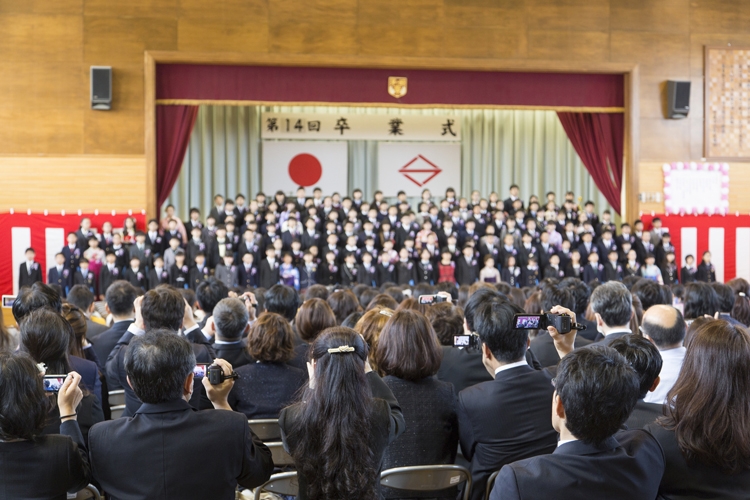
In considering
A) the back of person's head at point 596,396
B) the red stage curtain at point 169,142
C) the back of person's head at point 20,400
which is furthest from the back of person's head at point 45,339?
the red stage curtain at point 169,142

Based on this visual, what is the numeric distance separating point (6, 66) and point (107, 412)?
10.2 m

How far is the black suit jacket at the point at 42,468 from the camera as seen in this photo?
81.0 inches

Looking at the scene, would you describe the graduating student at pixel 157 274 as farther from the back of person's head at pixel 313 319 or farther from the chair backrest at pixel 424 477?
the chair backrest at pixel 424 477

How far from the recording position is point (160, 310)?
3732mm

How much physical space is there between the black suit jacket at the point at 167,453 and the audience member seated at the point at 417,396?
83 cm

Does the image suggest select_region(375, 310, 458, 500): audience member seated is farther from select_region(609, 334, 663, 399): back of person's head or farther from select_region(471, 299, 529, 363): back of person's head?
select_region(609, 334, 663, 399): back of person's head

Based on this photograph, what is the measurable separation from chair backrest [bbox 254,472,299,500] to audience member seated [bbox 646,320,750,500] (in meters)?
1.35

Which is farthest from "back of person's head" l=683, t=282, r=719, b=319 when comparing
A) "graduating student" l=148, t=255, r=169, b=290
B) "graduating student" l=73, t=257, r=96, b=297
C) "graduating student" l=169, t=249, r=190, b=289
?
"graduating student" l=73, t=257, r=96, b=297

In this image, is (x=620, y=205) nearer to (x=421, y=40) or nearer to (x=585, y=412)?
(x=421, y=40)

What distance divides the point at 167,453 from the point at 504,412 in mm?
1267

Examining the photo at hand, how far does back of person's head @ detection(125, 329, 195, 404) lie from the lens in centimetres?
218

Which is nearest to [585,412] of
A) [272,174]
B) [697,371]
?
[697,371]

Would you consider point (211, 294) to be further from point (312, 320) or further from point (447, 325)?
point (447, 325)

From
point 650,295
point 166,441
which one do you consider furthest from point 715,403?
point 650,295
